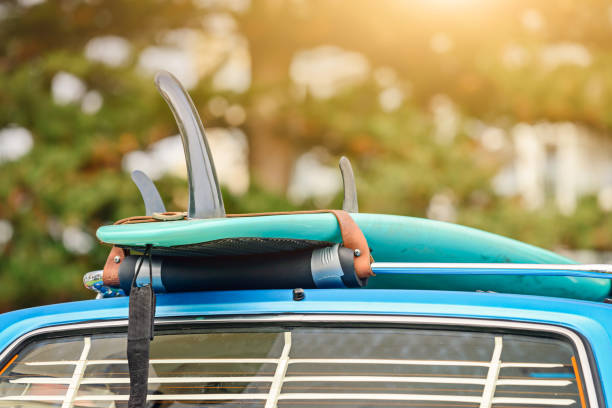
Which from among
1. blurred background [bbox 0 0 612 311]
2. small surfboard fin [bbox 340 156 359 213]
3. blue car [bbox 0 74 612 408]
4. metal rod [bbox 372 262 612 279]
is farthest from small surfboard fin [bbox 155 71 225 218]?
blurred background [bbox 0 0 612 311]

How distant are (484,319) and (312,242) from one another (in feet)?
1.35

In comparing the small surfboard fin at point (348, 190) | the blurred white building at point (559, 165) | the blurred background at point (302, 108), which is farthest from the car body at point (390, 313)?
the blurred white building at point (559, 165)

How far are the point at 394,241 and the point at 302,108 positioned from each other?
23.9 ft

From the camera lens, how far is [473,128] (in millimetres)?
8938

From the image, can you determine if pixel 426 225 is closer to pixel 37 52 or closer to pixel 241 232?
pixel 241 232

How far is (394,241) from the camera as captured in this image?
166 cm

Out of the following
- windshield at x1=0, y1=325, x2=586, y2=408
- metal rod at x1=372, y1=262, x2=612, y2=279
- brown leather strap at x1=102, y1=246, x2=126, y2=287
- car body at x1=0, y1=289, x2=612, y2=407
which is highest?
brown leather strap at x1=102, y1=246, x2=126, y2=287

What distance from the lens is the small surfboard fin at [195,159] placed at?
149 centimetres

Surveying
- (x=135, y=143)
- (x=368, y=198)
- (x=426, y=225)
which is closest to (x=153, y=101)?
(x=135, y=143)

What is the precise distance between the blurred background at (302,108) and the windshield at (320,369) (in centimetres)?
625

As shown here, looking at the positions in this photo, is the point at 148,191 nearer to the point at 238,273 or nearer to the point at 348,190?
the point at 238,273

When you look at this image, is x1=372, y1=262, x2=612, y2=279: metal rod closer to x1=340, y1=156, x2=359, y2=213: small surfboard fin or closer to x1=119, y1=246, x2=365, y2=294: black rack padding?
x1=119, y1=246, x2=365, y2=294: black rack padding

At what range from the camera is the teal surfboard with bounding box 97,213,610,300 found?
135cm

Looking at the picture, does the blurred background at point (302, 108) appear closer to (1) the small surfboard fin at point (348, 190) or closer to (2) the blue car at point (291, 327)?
(1) the small surfboard fin at point (348, 190)
